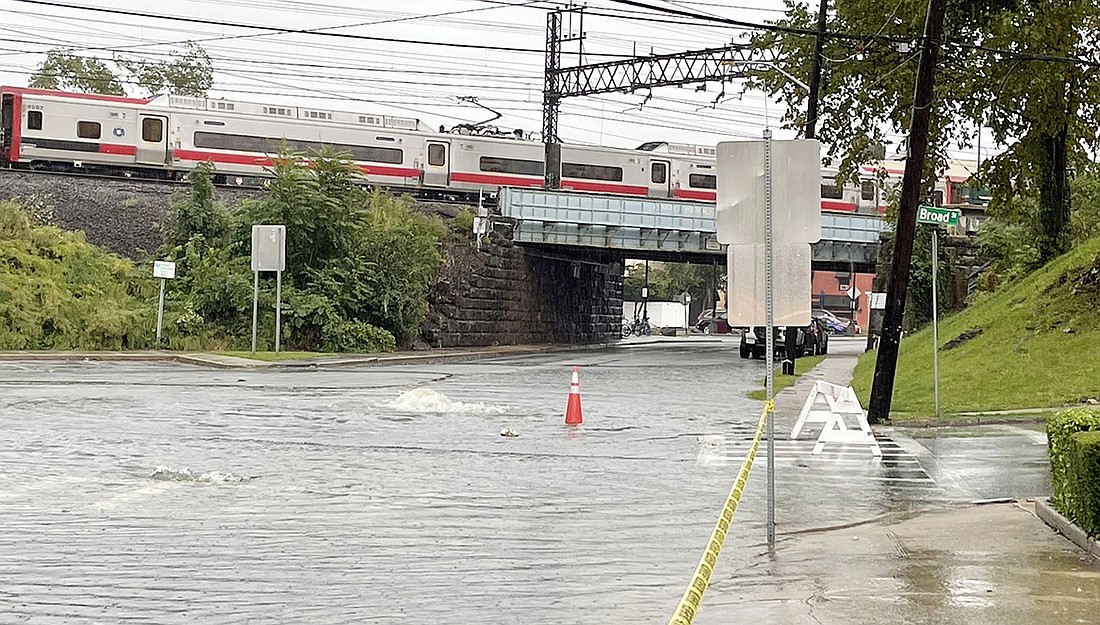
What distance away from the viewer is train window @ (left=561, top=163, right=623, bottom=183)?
181 ft

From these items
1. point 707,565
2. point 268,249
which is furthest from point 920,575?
point 268,249

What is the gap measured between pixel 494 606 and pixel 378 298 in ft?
118

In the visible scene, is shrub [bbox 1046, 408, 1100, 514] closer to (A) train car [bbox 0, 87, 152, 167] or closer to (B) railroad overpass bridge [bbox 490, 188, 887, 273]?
(B) railroad overpass bridge [bbox 490, 188, 887, 273]

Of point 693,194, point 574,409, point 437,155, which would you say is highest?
point 437,155

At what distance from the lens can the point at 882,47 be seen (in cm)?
3288

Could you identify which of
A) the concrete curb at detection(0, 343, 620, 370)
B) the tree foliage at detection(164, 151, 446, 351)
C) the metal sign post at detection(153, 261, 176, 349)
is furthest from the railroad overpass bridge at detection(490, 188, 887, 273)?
the metal sign post at detection(153, 261, 176, 349)

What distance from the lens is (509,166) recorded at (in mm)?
54562

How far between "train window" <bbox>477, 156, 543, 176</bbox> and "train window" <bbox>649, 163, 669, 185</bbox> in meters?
4.98

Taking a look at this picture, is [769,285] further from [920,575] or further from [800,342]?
[800,342]

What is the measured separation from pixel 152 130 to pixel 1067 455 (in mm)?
43408

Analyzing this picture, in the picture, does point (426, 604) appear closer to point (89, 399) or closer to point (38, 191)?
A: point (89, 399)

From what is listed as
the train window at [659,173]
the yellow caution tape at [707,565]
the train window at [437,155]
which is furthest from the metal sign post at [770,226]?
the train window at [659,173]

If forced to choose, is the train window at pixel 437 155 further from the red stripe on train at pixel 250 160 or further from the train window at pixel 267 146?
the train window at pixel 267 146

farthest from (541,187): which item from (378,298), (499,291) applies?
(378,298)
